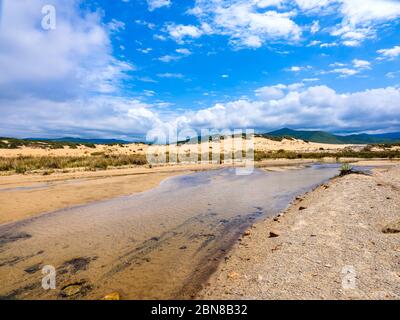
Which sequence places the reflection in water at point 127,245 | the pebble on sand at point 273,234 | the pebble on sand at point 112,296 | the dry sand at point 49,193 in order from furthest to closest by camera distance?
1. the dry sand at point 49,193
2. the pebble on sand at point 273,234
3. the reflection in water at point 127,245
4. the pebble on sand at point 112,296

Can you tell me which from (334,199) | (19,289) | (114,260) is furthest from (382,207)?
(19,289)

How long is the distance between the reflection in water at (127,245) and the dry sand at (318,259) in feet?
2.17

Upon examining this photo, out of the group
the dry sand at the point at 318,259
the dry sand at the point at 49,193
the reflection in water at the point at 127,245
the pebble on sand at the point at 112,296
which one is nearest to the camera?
the dry sand at the point at 318,259

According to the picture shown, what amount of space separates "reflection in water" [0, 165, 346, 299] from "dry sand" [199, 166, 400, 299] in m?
0.66

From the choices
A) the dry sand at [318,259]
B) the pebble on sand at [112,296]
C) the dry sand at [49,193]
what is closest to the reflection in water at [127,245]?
the pebble on sand at [112,296]

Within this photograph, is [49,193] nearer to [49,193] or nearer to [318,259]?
[49,193]

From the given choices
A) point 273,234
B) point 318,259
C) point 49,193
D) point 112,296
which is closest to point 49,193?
point 49,193

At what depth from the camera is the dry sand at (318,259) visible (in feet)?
13.7

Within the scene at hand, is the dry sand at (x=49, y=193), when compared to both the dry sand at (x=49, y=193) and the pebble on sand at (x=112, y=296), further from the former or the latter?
the pebble on sand at (x=112, y=296)

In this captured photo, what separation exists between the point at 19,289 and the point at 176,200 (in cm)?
795

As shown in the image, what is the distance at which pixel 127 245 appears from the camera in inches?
282

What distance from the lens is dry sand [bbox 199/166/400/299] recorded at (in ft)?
13.7

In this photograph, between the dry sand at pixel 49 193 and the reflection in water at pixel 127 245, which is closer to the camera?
the reflection in water at pixel 127 245
